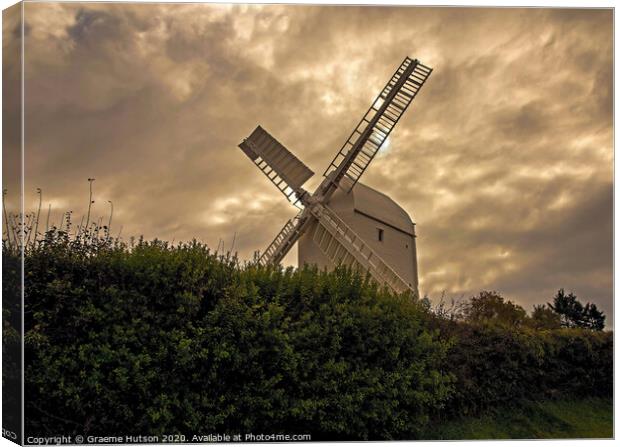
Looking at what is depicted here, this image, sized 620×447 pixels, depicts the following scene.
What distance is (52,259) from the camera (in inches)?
314

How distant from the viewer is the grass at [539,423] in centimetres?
1070

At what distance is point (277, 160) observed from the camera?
21.1m

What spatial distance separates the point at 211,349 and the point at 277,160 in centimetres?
1323

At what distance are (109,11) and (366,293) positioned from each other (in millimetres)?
5780

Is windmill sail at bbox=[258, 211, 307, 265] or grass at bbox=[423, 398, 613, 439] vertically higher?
windmill sail at bbox=[258, 211, 307, 265]

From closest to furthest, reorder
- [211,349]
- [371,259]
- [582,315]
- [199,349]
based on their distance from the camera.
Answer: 1. [199,349]
2. [211,349]
3. [582,315]
4. [371,259]

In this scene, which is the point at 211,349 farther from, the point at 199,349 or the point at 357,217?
the point at 357,217

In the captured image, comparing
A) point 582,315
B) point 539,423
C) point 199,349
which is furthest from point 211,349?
point 582,315

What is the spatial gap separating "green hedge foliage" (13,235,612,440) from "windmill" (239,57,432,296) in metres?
8.15

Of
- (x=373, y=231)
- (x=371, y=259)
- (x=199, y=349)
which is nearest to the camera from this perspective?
(x=199, y=349)

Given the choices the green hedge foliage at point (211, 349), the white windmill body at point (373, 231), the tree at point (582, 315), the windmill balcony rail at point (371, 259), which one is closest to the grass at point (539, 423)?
the green hedge foliage at point (211, 349)

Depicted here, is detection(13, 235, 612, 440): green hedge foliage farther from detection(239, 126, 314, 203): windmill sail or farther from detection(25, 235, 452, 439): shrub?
detection(239, 126, 314, 203): windmill sail

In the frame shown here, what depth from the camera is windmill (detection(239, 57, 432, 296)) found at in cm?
1870

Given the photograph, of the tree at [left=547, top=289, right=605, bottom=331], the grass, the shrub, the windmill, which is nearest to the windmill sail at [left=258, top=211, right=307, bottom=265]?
the windmill
